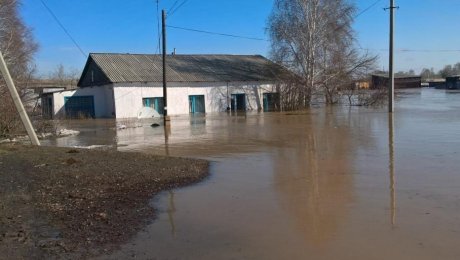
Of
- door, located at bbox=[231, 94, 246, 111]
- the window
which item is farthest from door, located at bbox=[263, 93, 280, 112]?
the window

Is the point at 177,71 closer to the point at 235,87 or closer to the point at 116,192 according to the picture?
the point at 235,87

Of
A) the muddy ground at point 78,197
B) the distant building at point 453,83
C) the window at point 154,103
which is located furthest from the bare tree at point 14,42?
the distant building at point 453,83

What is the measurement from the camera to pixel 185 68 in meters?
50.7

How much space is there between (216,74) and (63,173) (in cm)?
4165

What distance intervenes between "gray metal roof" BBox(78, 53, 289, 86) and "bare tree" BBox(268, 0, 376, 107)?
2.54m

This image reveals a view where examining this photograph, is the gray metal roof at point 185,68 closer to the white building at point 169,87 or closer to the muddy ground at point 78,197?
the white building at point 169,87

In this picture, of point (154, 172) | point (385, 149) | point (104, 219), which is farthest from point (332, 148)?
point (104, 219)

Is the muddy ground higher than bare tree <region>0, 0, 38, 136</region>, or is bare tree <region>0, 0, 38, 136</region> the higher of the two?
bare tree <region>0, 0, 38, 136</region>

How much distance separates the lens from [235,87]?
5128 centimetres

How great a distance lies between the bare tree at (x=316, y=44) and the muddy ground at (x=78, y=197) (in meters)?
37.0

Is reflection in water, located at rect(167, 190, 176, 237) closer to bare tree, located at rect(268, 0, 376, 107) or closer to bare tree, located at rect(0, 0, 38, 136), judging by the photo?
bare tree, located at rect(0, 0, 38, 136)

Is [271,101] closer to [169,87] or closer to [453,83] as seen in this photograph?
[169,87]

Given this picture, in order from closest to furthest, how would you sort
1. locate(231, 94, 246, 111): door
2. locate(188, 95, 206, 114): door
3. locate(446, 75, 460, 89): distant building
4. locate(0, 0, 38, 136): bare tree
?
1. locate(0, 0, 38, 136): bare tree
2. locate(188, 95, 206, 114): door
3. locate(231, 94, 246, 111): door
4. locate(446, 75, 460, 89): distant building

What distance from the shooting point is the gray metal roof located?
148 feet
